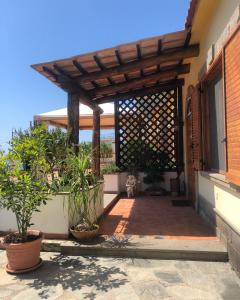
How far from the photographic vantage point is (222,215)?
11.7ft

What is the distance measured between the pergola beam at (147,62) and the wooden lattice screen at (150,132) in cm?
310

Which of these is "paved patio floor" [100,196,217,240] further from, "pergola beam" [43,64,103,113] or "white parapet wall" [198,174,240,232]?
"pergola beam" [43,64,103,113]

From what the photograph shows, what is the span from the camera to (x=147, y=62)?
5.12 metres

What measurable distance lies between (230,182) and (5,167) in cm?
256

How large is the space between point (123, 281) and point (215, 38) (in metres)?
3.36

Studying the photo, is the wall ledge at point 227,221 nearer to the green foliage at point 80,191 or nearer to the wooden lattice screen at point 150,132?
the green foliage at point 80,191

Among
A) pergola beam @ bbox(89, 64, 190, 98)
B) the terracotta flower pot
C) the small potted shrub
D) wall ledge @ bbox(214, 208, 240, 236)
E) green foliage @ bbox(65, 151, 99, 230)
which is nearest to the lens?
wall ledge @ bbox(214, 208, 240, 236)

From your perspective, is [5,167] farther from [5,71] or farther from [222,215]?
[5,71]

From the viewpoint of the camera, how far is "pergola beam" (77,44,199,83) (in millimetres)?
5070

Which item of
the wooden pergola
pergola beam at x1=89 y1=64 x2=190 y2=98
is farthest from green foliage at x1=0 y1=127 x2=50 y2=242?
pergola beam at x1=89 y1=64 x2=190 y2=98

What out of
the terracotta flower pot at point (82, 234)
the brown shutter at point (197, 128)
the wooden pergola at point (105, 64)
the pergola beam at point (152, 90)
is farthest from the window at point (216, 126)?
the pergola beam at point (152, 90)

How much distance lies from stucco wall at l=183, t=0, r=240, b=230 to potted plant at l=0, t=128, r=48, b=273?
2218 mm

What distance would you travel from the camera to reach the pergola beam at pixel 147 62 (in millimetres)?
5070

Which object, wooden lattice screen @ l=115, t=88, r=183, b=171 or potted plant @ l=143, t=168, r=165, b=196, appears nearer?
potted plant @ l=143, t=168, r=165, b=196
